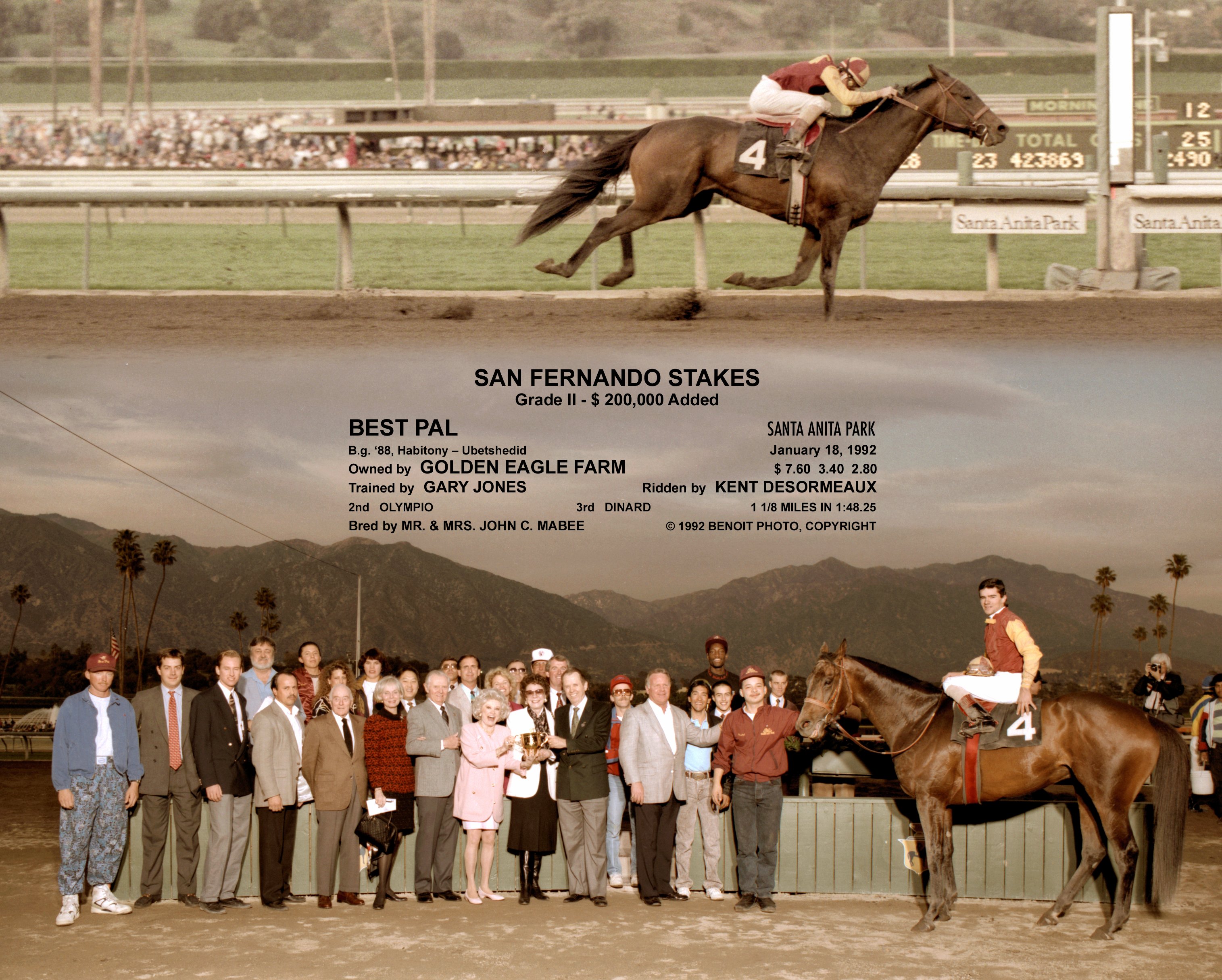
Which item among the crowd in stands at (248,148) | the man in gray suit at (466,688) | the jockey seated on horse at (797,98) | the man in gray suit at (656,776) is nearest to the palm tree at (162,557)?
the crowd in stands at (248,148)

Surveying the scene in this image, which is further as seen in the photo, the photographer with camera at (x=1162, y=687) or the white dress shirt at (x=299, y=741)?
the photographer with camera at (x=1162, y=687)

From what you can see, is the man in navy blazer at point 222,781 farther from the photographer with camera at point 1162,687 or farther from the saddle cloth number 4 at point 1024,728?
the photographer with camera at point 1162,687

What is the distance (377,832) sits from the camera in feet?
20.0

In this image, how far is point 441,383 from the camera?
12266 millimetres

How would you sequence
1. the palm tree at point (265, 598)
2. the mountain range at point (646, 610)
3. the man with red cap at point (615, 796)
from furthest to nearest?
the palm tree at point (265, 598), the mountain range at point (646, 610), the man with red cap at point (615, 796)

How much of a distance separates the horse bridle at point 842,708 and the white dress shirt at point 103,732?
3210mm

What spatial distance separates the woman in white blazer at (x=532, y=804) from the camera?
6.32m

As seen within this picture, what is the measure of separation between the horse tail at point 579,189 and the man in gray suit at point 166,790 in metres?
3.34

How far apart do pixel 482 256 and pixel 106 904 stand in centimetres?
1181

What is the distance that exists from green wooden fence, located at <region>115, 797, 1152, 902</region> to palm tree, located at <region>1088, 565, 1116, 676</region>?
8850 millimetres

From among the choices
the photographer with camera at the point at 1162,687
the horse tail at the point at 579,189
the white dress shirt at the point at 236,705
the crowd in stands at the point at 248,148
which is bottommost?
the photographer with camera at the point at 1162,687

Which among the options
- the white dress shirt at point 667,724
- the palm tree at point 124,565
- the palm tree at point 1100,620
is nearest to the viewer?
the white dress shirt at point 667,724

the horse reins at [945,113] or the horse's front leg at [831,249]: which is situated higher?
the horse reins at [945,113]

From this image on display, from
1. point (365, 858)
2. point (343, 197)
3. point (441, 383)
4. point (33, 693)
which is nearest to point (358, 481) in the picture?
point (441, 383)
